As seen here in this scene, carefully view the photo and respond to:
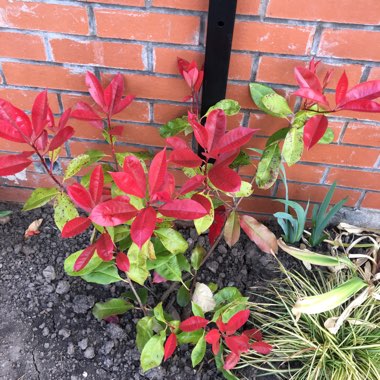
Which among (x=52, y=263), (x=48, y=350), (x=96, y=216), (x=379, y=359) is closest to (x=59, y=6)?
(x=96, y=216)

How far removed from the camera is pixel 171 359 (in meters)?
1.44

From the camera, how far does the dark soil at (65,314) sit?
1.40m

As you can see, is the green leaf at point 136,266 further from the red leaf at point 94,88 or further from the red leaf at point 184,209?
the red leaf at point 94,88

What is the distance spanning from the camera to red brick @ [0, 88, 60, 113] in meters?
1.48

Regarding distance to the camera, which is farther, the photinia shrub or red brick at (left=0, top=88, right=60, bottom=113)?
red brick at (left=0, top=88, right=60, bottom=113)

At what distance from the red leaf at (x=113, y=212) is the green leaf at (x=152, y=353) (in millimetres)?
502

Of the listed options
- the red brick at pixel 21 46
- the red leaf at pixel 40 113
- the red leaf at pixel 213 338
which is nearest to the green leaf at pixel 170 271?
the red leaf at pixel 213 338

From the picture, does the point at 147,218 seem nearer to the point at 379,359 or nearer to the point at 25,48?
the point at 25,48

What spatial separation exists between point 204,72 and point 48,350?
3.54 feet

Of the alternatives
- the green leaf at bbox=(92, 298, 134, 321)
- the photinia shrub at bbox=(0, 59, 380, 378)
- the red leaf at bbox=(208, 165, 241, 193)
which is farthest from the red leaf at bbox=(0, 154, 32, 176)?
the green leaf at bbox=(92, 298, 134, 321)

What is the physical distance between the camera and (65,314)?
4.96ft

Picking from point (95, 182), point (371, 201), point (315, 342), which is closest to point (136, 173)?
point (95, 182)

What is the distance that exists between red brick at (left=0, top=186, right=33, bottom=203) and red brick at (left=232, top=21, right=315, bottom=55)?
3.68 feet

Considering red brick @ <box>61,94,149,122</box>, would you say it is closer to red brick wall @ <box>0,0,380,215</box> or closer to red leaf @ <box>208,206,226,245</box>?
red brick wall @ <box>0,0,380,215</box>
